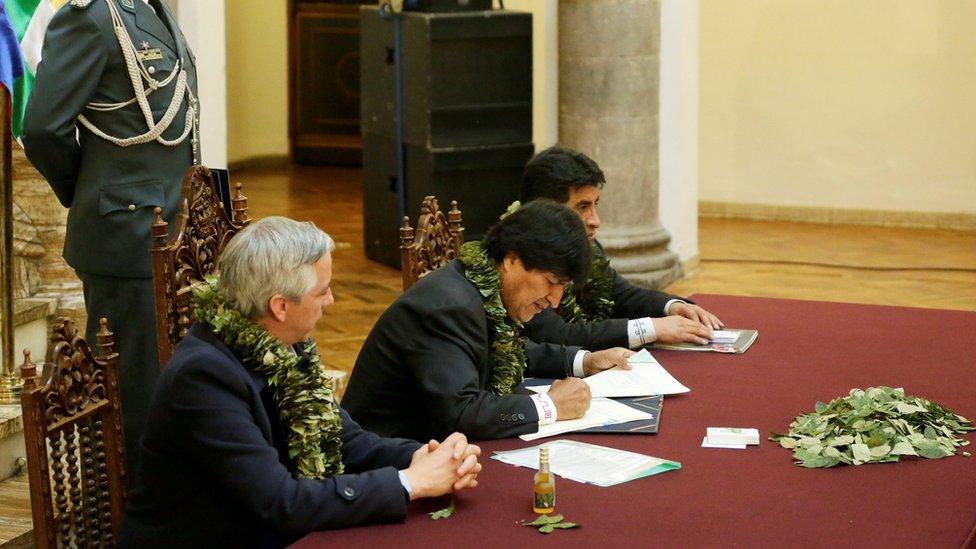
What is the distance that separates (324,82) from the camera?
12102 mm

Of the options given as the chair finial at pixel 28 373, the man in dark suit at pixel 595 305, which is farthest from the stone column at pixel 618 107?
the chair finial at pixel 28 373

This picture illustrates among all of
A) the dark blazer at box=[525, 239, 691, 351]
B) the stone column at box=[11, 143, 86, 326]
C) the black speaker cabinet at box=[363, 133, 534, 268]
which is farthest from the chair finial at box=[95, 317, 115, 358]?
the black speaker cabinet at box=[363, 133, 534, 268]

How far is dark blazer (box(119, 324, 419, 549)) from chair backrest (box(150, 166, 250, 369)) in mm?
668

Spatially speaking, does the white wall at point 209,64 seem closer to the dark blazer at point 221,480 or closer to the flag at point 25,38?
the flag at point 25,38

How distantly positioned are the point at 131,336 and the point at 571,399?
1353 millimetres

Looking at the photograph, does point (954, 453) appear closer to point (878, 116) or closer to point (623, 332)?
point (623, 332)

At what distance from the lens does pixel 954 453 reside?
290cm

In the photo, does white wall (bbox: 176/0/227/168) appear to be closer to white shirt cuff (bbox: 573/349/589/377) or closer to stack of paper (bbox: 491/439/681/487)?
white shirt cuff (bbox: 573/349/589/377)

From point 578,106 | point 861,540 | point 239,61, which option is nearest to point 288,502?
point 861,540

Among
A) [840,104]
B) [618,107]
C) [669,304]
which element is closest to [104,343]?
[669,304]

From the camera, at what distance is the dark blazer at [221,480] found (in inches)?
96.7

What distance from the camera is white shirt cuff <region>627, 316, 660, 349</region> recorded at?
3834 mm

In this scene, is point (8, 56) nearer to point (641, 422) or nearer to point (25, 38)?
point (25, 38)

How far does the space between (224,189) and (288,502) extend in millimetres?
1469
